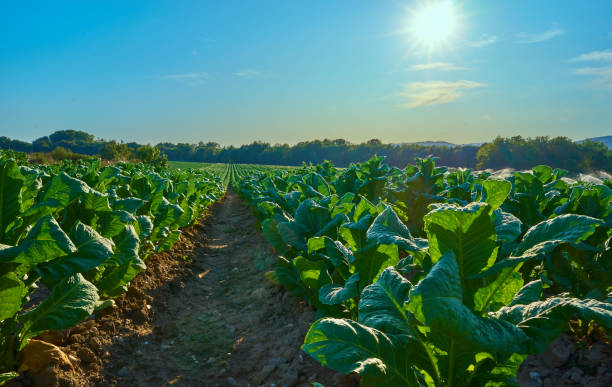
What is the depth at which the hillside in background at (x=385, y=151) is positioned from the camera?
44.3 m

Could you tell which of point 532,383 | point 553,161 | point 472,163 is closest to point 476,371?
point 532,383

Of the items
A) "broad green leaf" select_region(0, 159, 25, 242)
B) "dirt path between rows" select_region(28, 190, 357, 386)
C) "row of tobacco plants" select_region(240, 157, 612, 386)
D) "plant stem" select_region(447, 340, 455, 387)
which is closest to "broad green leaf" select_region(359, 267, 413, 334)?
"row of tobacco plants" select_region(240, 157, 612, 386)

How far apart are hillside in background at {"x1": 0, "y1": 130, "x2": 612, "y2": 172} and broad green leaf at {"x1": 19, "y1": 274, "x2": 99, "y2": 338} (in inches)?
1888

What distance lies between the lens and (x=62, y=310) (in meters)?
2.16

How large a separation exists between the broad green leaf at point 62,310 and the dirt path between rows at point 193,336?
37cm

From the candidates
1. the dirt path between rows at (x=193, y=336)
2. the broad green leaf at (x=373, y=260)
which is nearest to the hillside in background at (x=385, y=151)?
the dirt path between rows at (x=193, y=336)

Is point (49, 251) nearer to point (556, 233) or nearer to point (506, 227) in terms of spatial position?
point (506, 227)

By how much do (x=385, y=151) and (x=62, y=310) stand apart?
7471cm

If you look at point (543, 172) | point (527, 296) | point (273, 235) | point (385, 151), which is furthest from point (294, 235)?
point (385, 151)

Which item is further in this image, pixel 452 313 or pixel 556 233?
pixel 556 233

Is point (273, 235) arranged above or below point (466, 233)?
below

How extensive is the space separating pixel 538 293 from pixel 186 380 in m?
2.81

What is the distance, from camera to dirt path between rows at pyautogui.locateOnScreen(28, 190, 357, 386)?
270 cm

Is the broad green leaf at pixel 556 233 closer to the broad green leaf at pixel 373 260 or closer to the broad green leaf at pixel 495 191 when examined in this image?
the broad green leaf at pixel 495 191
